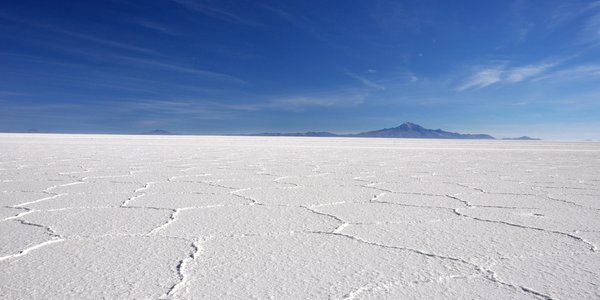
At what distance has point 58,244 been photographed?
4.37ft

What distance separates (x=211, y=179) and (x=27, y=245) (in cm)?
191

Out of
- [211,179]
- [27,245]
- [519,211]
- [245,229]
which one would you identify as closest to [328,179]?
[211,179]

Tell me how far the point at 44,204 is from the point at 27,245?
0.84 m

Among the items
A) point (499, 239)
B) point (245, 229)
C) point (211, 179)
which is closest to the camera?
point (499, 239)

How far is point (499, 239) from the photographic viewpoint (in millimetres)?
1444

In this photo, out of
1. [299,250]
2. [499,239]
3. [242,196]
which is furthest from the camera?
[242,196]

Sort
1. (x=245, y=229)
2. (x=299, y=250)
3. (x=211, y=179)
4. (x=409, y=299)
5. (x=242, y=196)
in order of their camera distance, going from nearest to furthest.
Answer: (x=409, y=299)
(x=299, y=250)
(x=245, y=229)
(x=242, y=196)
(x=211, y=179)

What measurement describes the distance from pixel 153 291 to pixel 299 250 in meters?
0.48

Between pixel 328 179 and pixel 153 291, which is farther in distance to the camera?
pixel 328 179

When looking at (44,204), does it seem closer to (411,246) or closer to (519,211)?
(411,246)

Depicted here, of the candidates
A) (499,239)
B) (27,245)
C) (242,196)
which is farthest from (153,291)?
(242,196)

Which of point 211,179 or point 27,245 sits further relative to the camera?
point 211,179

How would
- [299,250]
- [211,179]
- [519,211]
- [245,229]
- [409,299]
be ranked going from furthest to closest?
[211,179]
[519,211]
[245,229]
[299,250]
[409,299]

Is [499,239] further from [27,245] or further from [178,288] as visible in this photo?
[27,245]
